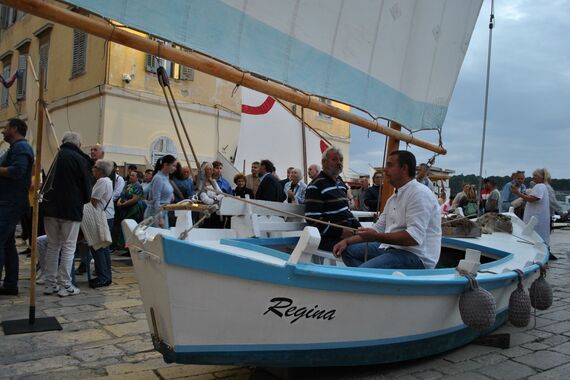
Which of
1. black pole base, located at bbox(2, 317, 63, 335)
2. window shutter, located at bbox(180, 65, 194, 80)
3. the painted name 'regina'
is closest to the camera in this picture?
the painted name 'regina'

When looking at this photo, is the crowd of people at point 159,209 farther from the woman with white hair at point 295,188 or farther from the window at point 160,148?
the window at point 160,148

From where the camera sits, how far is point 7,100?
20125 mm

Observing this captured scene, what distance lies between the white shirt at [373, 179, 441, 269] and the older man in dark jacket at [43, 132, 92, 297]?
3.12m

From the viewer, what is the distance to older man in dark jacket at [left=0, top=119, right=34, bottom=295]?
4.72 m

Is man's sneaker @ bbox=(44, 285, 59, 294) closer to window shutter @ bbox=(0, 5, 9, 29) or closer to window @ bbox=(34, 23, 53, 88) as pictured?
window @ bbox=(34, 23, 53, 88)

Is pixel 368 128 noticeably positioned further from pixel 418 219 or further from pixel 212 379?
pixel 212 379

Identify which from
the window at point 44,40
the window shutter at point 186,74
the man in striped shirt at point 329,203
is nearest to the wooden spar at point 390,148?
the man in striped shirt at point 329,203

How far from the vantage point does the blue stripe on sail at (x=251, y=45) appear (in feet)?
9.34

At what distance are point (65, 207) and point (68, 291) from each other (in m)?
0.95

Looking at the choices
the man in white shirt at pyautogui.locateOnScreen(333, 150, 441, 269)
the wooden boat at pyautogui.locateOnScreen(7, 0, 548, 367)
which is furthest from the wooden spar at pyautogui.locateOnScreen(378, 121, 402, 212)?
the man in white shirt at pyautogui.locateOnScreen(333, 150, 441, 269)

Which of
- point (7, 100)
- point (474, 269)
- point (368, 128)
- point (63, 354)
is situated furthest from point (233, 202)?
point (7, 100)

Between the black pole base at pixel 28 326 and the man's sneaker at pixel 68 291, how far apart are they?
945 millimetres

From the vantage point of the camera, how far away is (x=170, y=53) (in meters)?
3.04

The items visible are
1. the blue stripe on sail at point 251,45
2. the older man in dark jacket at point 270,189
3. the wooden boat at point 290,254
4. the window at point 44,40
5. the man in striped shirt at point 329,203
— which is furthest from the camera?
the window at point 44,40
